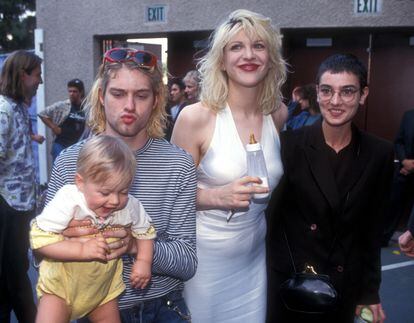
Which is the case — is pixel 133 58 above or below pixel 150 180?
above

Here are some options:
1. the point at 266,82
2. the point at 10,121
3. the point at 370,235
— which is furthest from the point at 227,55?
the point at 10,121

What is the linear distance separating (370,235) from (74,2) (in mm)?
8304

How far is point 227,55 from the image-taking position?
8.80 feet

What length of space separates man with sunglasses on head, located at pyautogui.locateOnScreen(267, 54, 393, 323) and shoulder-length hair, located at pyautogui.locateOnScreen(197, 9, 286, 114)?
28cm

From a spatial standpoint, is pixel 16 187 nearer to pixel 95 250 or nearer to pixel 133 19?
pixel 95 250

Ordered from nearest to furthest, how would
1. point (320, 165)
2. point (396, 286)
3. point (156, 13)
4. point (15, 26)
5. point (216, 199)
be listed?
1. point (216, 199)
2. point (320, 165)
3. point (396, 286)
4. point (156, 13)
5. point (15, 26)

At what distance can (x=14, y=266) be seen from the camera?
383 cm

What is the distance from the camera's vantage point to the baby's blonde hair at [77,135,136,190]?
1.84m

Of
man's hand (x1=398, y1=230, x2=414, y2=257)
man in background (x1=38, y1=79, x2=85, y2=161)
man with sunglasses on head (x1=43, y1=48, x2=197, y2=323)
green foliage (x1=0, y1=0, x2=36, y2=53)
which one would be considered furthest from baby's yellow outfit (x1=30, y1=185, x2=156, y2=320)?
green foliage (x1=0, y1=0, x2=36, y2=53)

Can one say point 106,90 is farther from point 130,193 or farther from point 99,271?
point 99,271

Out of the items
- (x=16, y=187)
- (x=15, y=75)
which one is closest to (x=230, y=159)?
(x=16, y=187)

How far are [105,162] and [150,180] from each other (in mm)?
271

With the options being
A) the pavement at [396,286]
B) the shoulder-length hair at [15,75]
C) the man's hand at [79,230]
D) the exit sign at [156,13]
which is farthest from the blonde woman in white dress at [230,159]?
the exit sign at [156,13]

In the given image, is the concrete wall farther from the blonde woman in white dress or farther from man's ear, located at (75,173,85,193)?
man's ear, located at (75,173,85,193)
